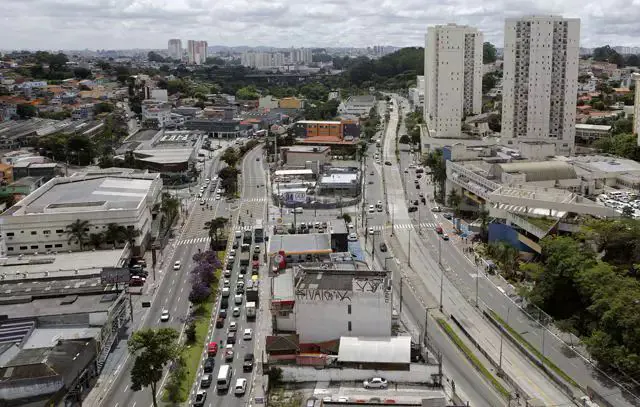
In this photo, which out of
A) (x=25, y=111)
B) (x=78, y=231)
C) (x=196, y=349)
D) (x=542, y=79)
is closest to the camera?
(x=196, y=349)

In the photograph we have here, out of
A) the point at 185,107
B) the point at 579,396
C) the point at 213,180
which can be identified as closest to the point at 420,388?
the point at 579,396

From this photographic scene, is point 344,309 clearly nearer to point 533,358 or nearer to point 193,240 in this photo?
point 533,358

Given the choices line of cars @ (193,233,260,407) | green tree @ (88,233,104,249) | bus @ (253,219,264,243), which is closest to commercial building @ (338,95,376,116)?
bus @ (253,219,264,243)

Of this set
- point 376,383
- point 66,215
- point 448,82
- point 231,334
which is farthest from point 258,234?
point 448,82

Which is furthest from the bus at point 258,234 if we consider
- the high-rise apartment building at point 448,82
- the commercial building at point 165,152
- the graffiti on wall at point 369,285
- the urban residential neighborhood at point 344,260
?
the high-rise apartment building at point 448,82

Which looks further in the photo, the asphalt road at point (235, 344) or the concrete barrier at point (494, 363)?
the concrete barrier at point (494, 363)

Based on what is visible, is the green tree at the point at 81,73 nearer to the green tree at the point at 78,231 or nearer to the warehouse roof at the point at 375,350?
the green tree at the point at 78,231
